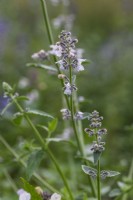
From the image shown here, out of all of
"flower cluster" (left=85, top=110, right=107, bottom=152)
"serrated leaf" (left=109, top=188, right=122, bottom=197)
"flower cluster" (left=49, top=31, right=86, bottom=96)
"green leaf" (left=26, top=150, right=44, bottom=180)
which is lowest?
"flower cluster" (left=85, top=110, right=107, bottom=152)

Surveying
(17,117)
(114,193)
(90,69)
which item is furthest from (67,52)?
(90,69)

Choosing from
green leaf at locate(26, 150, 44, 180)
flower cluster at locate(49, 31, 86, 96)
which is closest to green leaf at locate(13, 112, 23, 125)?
green leaf at locate(26, 150, 44, 180)

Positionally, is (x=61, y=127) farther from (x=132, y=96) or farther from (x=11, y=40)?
(x=11, y=40)

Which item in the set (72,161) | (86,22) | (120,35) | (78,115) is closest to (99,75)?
(120,35)

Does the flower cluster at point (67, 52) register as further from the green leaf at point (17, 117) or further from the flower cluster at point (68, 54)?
the green leaf at point (17, 117)

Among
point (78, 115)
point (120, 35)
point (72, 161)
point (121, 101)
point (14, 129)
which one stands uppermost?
point (120, 35)

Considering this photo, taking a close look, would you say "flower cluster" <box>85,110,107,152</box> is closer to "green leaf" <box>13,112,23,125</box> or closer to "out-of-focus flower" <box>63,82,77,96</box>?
"out-of-focus flower" <box>63,82,77,96</box>
